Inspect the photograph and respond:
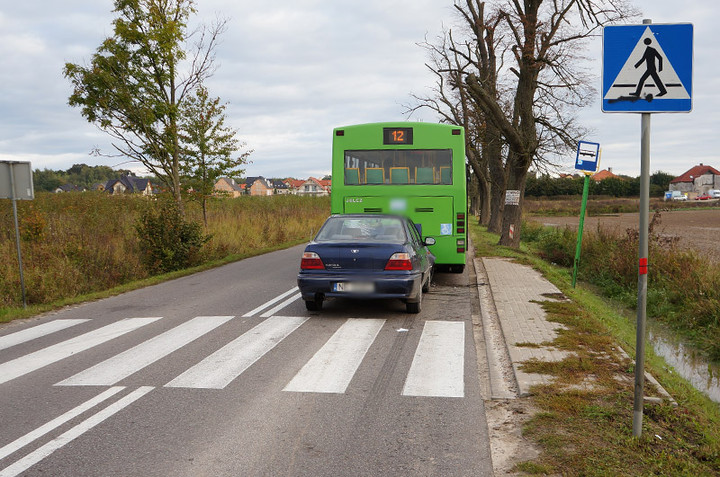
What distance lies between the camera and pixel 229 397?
207 inches

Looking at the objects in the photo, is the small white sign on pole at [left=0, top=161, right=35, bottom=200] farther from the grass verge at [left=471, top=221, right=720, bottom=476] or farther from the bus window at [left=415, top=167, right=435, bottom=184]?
the grass verge at [left=471, top=221, right=720, bottom=476]

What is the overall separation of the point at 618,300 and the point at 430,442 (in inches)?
394

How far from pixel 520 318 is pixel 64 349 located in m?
6.18

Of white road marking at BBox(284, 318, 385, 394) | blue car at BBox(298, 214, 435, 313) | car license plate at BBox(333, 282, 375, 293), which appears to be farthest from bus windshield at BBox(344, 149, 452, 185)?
white road marking at BBox(284, 318, 385, 394)

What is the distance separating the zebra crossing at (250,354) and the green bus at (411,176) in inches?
162

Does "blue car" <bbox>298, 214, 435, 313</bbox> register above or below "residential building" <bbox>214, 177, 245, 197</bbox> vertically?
below

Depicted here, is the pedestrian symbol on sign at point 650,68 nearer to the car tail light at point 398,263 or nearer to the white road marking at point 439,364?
the white road marking at point 439,364

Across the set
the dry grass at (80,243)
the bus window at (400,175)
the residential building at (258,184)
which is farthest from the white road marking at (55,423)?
the residential building at (258,184)

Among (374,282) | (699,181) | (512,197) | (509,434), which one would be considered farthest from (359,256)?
(699,181)

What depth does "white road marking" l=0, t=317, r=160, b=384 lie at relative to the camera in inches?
246

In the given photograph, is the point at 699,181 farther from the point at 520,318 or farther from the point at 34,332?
the point at 34,332

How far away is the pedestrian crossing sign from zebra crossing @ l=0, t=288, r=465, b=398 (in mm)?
2915

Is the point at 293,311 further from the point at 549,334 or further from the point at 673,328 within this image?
the point at 673,328

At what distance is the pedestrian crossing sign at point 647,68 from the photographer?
4.08m
